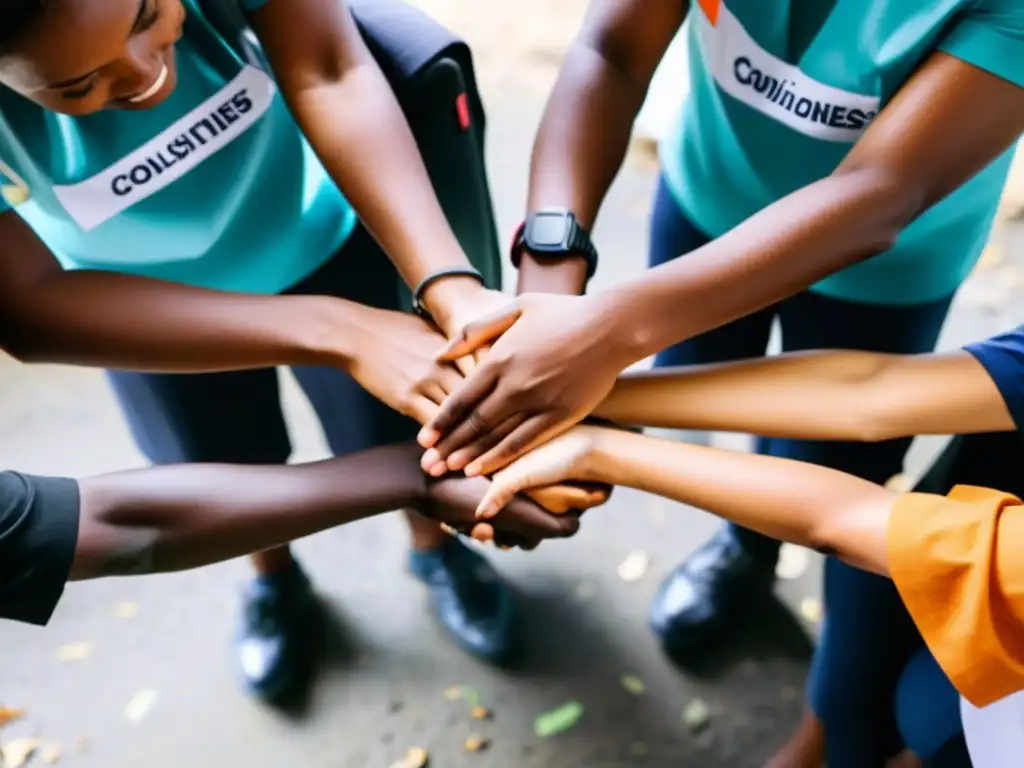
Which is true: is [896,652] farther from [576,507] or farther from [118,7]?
[118,7]

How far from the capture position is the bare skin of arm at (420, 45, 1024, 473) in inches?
30.9

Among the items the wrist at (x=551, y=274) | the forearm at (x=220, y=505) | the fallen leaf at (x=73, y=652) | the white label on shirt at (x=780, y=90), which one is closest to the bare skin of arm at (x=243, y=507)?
the forearm at (x=220, y=505)

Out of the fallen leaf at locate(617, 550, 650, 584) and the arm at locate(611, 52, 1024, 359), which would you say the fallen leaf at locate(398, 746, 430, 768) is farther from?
the arm at locate(611, 52, 1024, 359)

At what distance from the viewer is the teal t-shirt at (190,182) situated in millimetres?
873

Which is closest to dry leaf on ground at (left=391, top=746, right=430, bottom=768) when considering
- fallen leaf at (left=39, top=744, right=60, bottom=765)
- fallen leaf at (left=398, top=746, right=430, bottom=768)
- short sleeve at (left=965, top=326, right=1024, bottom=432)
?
fallen leaf at (left=398, top=746, right=430, bottom=768)

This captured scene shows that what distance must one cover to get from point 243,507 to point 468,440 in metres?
0.24

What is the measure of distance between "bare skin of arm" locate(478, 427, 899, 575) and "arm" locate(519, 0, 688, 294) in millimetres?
189

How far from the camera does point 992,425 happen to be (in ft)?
2.83

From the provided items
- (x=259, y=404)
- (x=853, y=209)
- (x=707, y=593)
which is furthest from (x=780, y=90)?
(x=707, y=593)

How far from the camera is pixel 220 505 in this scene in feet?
3.04

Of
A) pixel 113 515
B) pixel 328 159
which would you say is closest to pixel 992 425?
pixel 328 159

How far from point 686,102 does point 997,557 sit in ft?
2.06

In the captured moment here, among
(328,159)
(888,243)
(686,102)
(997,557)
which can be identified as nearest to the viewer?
(997,557)

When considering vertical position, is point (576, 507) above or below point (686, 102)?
below
